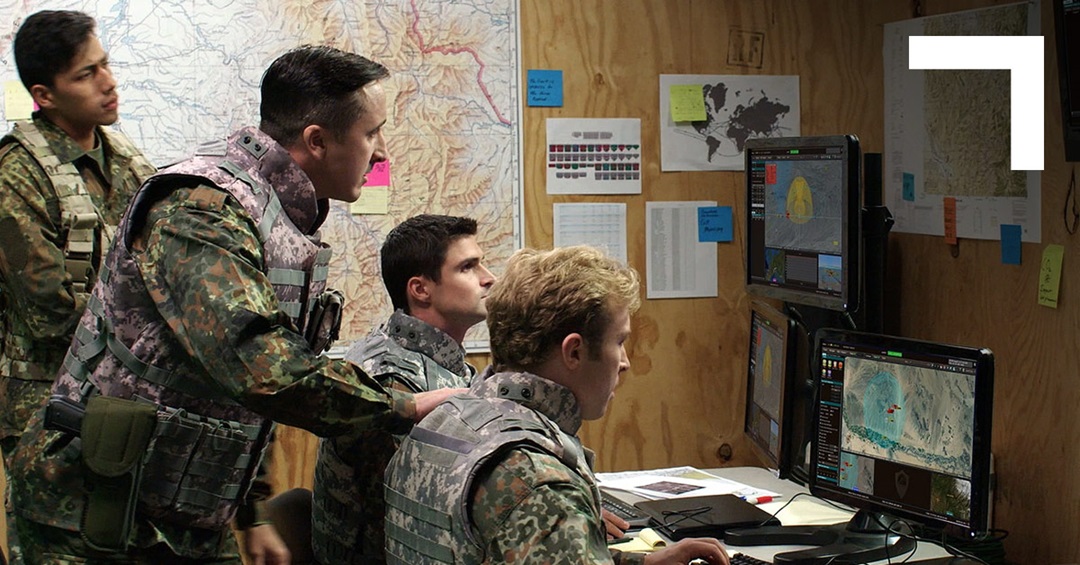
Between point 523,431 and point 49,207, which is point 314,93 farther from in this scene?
point 49,207

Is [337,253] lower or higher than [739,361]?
higher

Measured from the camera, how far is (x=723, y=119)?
13.6 ft

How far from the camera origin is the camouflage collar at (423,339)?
2.54 m

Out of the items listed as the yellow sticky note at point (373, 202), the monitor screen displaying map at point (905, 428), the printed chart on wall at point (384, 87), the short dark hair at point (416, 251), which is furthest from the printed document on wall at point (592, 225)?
the monitor screen displaying map at point (905, 428)

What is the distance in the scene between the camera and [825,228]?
9.64 feet

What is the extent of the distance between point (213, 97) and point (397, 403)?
2.12 meters

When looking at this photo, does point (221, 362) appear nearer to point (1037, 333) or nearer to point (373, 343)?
point (373, 343)

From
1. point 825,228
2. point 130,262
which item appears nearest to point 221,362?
point 130,262

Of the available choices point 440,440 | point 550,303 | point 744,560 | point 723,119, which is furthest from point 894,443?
point 723,119

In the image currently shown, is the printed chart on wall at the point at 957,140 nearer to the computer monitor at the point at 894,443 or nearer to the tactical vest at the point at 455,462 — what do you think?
the computer monitor at the point at 894,443

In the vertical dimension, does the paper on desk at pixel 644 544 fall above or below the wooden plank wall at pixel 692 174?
below

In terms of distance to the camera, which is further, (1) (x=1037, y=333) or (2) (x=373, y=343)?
(1) (x=1037, y=333)

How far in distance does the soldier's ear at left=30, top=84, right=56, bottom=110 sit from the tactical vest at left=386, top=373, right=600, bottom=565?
1.52 m

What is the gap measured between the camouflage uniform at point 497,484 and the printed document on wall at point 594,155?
2.26 meters
